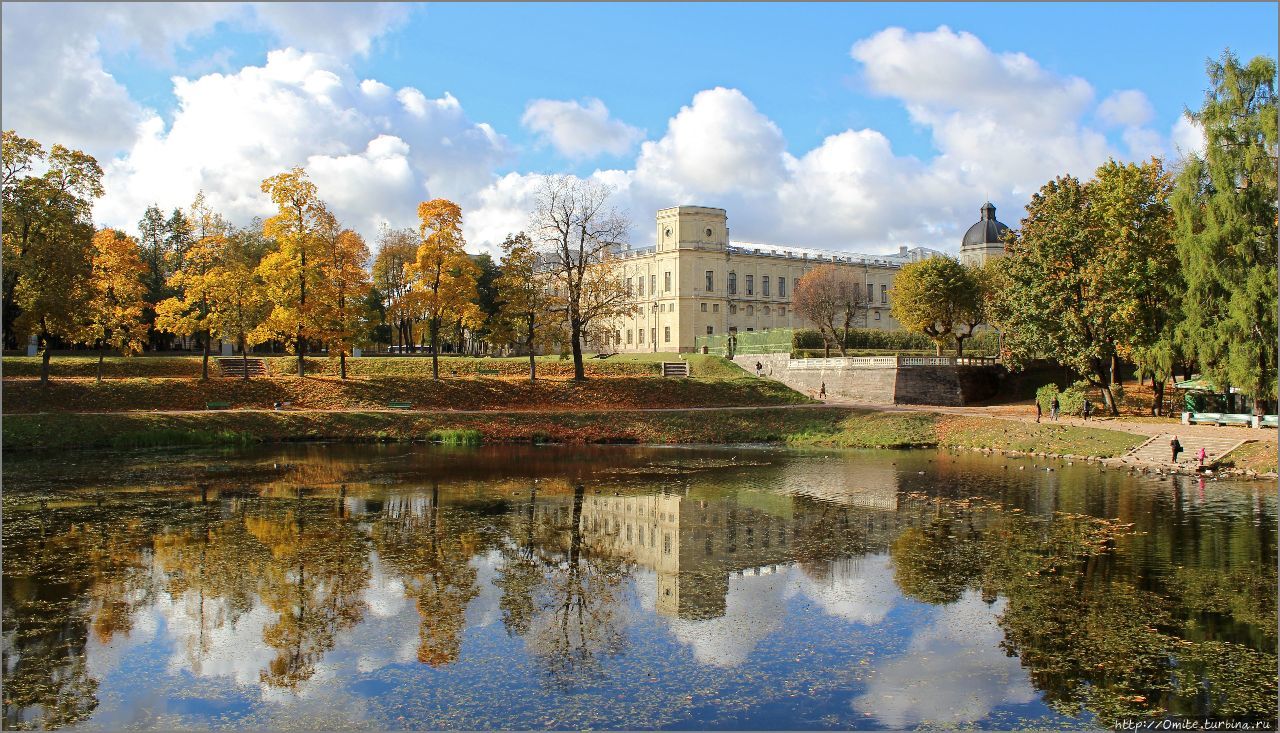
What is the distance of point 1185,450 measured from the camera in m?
29.8

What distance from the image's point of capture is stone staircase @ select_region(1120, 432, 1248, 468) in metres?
28.7

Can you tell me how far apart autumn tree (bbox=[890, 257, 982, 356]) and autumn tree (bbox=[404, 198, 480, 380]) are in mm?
30334

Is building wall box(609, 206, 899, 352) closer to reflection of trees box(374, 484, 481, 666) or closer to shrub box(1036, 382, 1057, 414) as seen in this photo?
shrub box(1036, 382, 1057, 414)

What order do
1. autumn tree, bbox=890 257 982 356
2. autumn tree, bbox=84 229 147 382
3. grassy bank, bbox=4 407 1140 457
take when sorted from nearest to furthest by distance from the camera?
grassy bank, bbox=4 407 1140 457
autumn tree, bbox=84 229 147 382
autumn tree, bbox=890 257 982 356

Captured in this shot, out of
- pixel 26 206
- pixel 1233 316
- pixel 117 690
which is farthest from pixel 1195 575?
pixel 26 206

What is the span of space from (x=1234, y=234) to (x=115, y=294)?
47.5m

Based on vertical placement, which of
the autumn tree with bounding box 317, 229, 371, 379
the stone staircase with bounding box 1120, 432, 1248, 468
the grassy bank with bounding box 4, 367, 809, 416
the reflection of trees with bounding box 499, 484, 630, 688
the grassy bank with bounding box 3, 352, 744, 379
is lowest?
the reflection of trees with bounding box 499, 484, 630, 688

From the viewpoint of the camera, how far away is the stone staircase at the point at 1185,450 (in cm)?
2867

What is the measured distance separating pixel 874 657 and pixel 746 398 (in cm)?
3738

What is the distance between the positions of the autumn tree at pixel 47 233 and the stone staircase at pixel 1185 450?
40.9 meters

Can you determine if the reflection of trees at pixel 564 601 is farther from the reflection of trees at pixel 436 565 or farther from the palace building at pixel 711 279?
the palace building at pixel 711 279

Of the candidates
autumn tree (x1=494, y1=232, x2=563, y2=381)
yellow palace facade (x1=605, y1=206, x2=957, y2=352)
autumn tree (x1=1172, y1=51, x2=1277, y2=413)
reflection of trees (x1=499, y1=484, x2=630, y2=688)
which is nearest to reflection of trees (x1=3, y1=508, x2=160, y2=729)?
reflection of trees (x1=499, y1=484, x2=630, y2=688)

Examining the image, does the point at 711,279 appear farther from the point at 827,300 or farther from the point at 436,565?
the point at 436,565

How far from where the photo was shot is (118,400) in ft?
130
